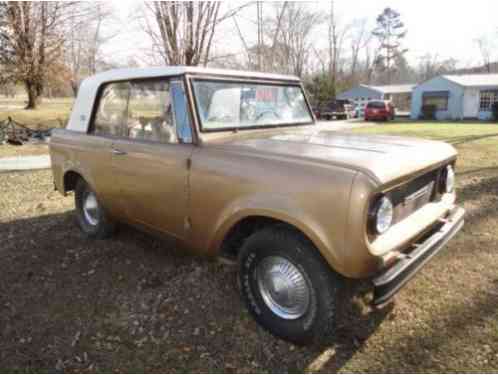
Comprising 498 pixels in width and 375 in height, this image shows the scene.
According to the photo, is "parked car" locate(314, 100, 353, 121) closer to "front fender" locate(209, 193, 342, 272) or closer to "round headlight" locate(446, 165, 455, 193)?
"round headlight" locate(446, 165, 455, 193)

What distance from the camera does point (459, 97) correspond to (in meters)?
29.8

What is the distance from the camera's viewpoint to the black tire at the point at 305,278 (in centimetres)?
228

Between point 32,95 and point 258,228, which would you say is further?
point 32,95

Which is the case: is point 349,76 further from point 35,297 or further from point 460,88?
point 35,297

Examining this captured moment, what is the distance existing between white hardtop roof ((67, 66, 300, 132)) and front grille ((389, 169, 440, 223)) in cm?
180

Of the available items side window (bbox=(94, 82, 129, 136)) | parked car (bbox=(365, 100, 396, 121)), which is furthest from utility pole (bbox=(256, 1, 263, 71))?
parked car (bbox=(365, 100, 396, 121))

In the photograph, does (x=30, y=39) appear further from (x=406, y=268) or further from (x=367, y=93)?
(x=367, y=93)

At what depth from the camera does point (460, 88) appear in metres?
29.7

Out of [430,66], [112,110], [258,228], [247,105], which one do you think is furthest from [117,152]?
[430,66]

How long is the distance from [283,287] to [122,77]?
258cm

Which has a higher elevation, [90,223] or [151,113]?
[151,113]

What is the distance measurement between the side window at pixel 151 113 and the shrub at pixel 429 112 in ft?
105

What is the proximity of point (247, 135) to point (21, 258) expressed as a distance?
289 cm

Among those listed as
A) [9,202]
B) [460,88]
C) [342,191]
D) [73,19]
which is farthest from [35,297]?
[460,88]
